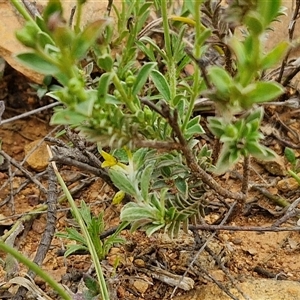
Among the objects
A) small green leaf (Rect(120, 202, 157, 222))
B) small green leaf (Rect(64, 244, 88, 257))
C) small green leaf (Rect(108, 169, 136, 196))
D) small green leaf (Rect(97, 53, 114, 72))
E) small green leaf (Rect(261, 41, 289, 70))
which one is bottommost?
small green leaf (Rect(64, 244, 88, 257))

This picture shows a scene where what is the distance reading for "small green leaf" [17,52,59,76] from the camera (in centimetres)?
96

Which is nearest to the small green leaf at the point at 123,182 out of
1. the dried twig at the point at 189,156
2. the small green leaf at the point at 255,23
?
the dried twig at the point at 189,156

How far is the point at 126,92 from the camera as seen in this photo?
1.16 meters

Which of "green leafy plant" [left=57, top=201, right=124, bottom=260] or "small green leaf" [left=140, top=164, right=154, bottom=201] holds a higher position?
"small green leaf" [left=140, top=164, right=154, bottom=201]

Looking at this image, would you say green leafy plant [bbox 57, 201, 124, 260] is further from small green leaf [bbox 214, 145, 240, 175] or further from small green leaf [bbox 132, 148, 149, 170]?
small green leaf [bbox 214, 145, 240, 175]

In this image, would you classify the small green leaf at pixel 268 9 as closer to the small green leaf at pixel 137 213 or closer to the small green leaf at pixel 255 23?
the small green leaf at pixel 255 23

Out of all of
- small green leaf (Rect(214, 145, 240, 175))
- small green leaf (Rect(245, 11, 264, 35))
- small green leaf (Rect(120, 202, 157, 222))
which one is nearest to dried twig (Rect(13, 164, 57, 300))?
small green leaf (Rect(120, 202, 157, 222))

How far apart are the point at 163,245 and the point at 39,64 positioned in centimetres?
80

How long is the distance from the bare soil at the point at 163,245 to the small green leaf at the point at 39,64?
0.65m

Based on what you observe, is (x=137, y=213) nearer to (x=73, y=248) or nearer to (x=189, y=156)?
(x=189, y=156)

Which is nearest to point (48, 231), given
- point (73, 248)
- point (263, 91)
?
point (73, 248)

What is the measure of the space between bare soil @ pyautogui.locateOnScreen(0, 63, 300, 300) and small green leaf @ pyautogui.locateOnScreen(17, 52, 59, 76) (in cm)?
65

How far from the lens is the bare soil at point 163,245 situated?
5.00 feet

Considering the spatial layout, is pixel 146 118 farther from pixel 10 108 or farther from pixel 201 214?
pixel 10 108
